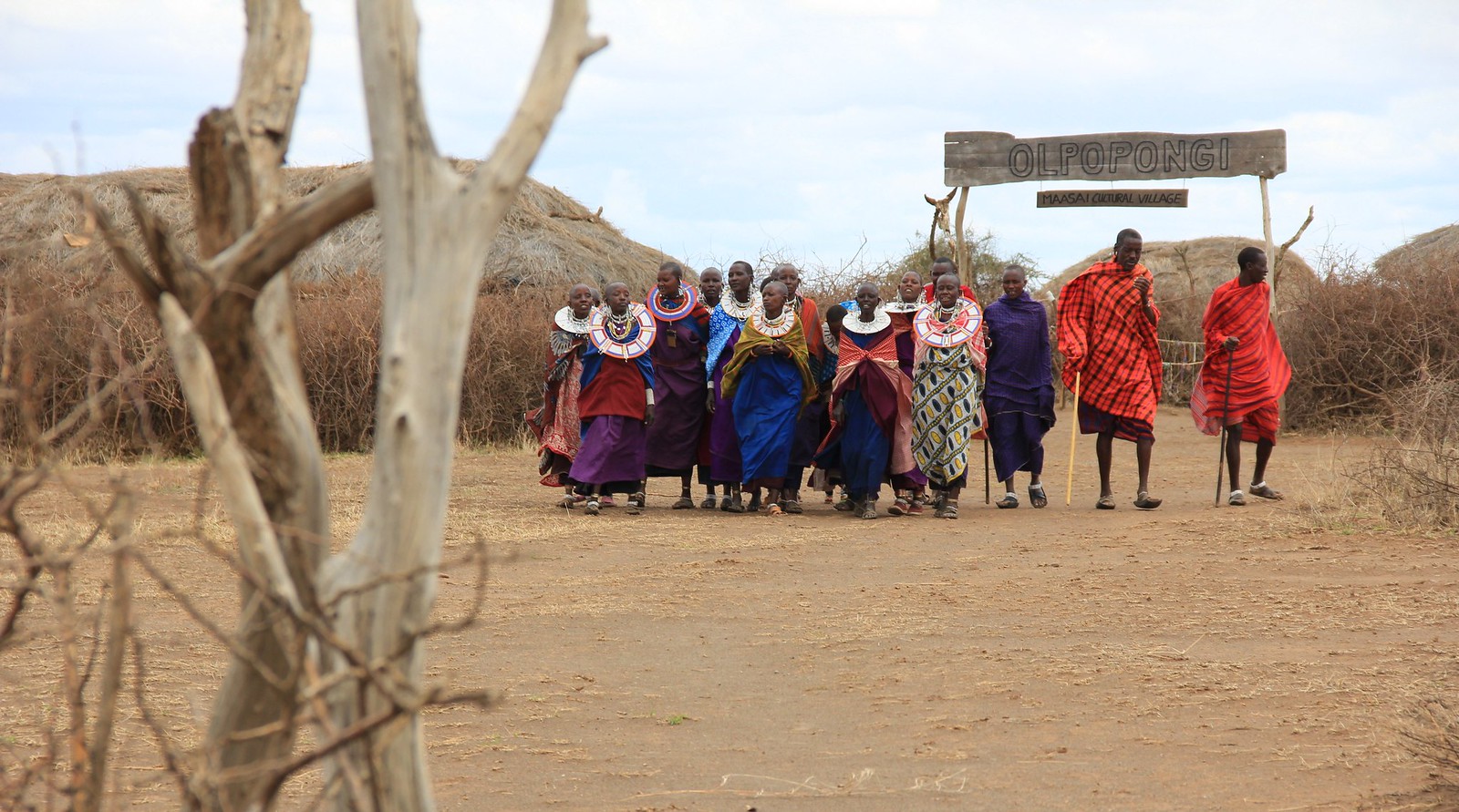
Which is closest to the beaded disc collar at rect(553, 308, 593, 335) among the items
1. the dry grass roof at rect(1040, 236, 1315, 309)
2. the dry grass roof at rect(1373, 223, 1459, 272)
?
the dry grass roof at rect(1373, 223, 1459, 272)

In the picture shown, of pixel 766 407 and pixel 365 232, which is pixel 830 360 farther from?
pixel 365 232

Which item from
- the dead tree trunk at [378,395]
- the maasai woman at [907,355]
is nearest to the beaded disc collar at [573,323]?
the maasai woman at [907,355]

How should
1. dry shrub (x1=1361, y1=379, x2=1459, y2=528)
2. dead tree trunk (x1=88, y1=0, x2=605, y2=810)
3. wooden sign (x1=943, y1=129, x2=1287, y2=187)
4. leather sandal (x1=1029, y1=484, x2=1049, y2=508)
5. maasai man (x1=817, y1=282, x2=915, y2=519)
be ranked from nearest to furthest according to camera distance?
dead tree trunk (x1=88, y1=0, x2=605, y2=810) → dry shrub (x1=1361, y1=379, x2=1459, y2=528) → maasai man (x1=817, y1=282, x2=915, y2=519) → leather sandal (x1=1029, y1=484, x2=1049, y2=508) → wooden sign (x1=943, y1=129, x2=1287, y2=187)

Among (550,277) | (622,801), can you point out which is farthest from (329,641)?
(550,277)

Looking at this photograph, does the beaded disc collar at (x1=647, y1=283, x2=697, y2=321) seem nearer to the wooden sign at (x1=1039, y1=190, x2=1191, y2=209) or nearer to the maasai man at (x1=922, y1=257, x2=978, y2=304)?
the maasai man at (x1=922, y1=257, x2=978, y2=304)

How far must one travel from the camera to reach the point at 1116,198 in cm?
1421

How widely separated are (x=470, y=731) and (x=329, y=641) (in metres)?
2.97

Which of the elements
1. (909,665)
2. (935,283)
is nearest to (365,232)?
(935,283)

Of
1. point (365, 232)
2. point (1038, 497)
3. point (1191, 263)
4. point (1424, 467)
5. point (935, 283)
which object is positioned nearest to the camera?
point (1424, 467)

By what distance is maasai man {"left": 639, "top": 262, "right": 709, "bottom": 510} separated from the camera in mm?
11133

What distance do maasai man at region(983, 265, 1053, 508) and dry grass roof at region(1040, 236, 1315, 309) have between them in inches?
632

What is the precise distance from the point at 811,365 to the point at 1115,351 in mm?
2391

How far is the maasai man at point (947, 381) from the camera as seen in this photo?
1063 cm

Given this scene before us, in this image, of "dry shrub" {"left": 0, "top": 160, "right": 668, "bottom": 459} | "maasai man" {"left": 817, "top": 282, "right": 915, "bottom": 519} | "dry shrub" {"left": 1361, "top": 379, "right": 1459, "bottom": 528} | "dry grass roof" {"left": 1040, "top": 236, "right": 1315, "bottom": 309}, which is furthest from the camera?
"dry grass roof" {"left": 1040, "top": 236, "right": 1315, "bottom": 309}
